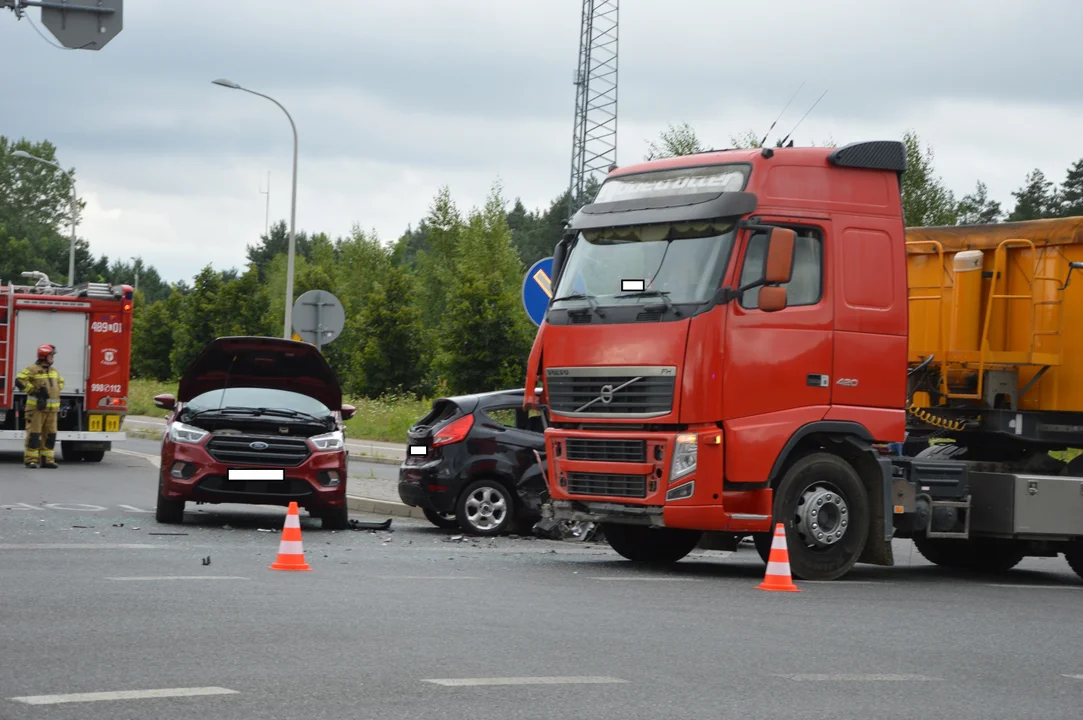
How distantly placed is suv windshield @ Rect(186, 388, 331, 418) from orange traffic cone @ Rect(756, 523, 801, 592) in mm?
6492

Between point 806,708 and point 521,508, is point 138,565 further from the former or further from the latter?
point 806,708

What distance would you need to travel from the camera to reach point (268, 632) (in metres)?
8.44

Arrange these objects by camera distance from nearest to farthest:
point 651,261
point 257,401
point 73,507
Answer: point 651,261, point 257,401, point 73,507

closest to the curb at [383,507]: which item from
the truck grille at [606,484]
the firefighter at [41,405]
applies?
the truck grille at [606,484]

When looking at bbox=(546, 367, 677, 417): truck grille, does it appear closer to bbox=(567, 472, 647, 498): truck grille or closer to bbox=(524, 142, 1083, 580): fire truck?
bbox=(524, 142, 1083, 580): fire truck

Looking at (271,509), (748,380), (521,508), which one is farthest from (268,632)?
(271,509)

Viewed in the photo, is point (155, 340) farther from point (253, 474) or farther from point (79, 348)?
point (253, 474)

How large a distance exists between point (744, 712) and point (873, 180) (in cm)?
704

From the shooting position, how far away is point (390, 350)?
51906 millimetres

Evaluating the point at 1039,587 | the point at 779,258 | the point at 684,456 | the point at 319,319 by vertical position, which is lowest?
the point at 1039,587

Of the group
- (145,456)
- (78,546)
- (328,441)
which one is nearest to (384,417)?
(145,456)

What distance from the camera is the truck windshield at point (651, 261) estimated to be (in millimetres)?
12055

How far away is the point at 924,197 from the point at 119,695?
45984 millimetres

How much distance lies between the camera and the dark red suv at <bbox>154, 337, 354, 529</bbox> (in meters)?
15.8
